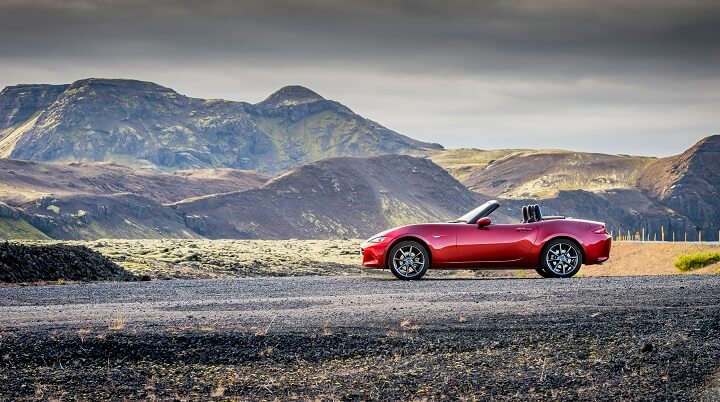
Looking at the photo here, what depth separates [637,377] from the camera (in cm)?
942

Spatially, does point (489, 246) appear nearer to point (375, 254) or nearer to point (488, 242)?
point (488, 242)

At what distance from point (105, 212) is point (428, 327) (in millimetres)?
172559

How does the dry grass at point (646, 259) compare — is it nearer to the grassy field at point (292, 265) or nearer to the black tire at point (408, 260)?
the grassy field at point (292, 265)

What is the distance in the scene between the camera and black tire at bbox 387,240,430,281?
63.9ft

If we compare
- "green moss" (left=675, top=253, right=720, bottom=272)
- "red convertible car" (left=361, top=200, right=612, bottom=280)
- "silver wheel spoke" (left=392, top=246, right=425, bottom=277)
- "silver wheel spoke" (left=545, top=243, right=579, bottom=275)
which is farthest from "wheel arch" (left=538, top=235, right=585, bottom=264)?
"green moss" (left=675, top=253, right=720, bottom=272)

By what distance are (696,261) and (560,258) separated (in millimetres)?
19476

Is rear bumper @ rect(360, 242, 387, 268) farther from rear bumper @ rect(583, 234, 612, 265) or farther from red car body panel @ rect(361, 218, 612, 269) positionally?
rear bumper @ rect(583, 234, 612, 265)

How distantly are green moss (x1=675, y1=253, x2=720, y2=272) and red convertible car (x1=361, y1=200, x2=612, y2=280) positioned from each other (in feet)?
61.5

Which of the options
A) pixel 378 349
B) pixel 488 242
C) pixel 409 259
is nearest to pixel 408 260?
pixel 409 259

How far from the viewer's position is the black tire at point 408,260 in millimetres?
19484

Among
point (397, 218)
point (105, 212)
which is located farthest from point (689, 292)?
point (397, 218)

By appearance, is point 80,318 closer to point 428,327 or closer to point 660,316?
point 428,327

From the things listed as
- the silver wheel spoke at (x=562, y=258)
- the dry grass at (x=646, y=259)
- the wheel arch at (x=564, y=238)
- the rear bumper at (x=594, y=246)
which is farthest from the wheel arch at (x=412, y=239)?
the dry grass at (x=646, y=259)

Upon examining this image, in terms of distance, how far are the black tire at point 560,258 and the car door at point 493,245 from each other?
45cm
